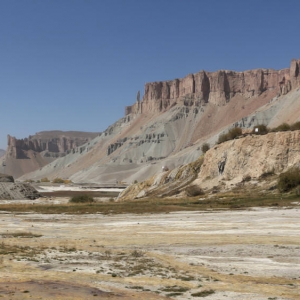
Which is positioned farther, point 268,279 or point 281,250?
point 281,250

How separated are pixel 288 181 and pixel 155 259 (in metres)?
36.3

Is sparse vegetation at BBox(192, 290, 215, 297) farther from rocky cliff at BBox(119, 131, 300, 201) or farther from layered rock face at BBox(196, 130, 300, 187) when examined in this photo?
layered rock face at BBox(196, 130, 300, 187)

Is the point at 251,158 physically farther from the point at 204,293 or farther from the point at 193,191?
the point at 204,293

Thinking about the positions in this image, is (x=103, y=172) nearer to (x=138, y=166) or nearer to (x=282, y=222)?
(x=138, y=166)

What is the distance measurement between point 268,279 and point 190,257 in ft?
16.3

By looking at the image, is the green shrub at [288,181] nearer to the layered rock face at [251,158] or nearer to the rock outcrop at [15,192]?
the layered rock face at [251,158]

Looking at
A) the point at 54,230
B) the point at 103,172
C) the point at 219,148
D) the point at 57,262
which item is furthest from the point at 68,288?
the point at 103,172

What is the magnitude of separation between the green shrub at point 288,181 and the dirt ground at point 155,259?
1836 centimetres

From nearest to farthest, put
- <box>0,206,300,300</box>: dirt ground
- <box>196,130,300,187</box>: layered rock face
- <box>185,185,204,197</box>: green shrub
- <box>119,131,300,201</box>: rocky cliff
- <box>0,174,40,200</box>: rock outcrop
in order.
A: <box>0,206,300,300</box>: dirt ground → <box>196,130,300,187</box>: layered rock face → <box>119,131,300,201</box>: rocky cliff → <box>185,185,204,197</box>: green shrub → <box>0,174,40,200</box>: rock outcrop

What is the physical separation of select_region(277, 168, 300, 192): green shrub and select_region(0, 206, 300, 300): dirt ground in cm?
1836

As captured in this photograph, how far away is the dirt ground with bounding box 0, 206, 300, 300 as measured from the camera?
45.7ft

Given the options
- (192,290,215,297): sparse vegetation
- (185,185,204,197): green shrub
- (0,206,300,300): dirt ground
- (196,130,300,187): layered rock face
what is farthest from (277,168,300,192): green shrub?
(192,290,215,297): sparse vegetation

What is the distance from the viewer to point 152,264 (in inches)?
725

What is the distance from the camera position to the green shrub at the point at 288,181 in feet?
172
